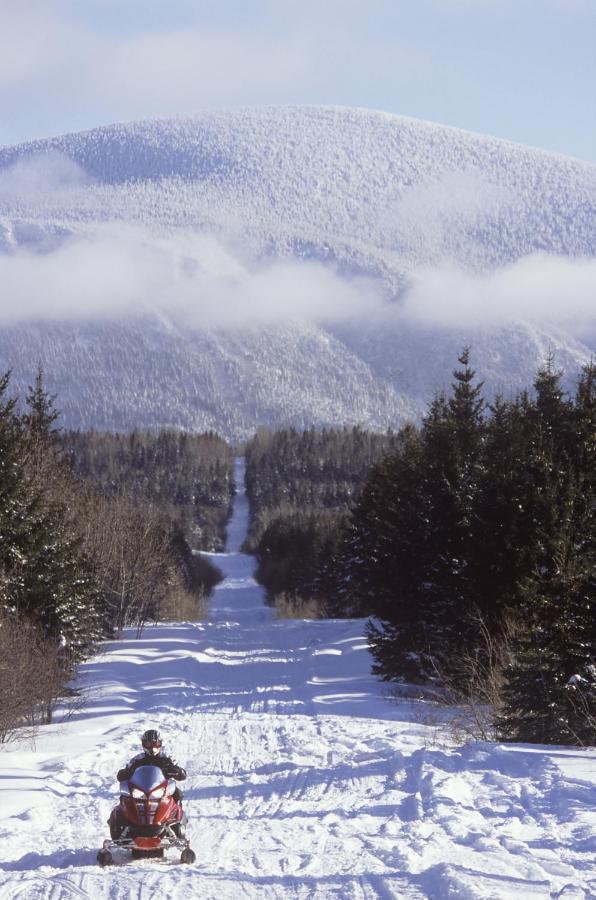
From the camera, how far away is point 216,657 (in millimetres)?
42594

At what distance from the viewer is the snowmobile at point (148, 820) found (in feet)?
33.0

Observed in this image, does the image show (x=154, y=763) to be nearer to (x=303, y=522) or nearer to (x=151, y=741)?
(x=151, y=741)

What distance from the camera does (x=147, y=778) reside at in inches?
416

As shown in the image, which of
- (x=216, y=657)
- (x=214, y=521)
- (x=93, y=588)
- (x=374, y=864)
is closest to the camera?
(x=374, y=864)

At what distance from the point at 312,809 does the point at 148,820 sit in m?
2.73

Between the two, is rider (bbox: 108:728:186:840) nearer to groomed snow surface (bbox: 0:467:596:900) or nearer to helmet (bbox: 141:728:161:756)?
helmet (bbox: 141:728:161:756)

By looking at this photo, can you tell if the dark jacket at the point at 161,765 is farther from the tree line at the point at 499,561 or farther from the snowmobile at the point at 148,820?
the tree line at the point at 499,561

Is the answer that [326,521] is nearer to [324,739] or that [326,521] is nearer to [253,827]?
[324,739]

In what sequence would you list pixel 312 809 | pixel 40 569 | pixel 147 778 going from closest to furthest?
pixel 147 778, pixel 312 809, pixel 40 569

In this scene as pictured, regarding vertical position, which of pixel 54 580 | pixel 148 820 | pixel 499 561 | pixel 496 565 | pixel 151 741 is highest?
pixel 499 561

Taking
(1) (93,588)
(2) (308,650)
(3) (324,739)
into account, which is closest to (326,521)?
(2) (308,650)

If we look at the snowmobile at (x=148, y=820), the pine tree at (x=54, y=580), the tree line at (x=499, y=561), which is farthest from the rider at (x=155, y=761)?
the pine tree at (x=54, y=580)

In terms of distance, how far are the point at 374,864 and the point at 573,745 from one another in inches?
332

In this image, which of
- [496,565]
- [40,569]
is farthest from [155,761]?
[496,565]
